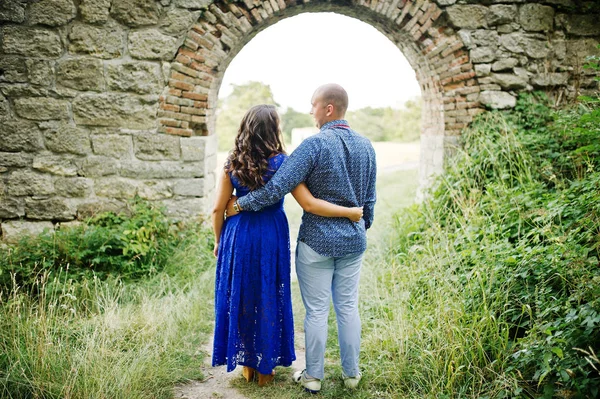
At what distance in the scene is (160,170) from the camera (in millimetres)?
5215

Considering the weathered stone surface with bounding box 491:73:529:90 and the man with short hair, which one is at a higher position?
the weathered stone surface with bounding box 491:73:529:90

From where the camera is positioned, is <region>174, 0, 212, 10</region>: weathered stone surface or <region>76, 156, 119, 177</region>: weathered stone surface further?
<region>76, 156, 119, 177</region>: weathered stone surface

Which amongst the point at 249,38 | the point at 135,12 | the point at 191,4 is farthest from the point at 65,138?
the point at 249,38

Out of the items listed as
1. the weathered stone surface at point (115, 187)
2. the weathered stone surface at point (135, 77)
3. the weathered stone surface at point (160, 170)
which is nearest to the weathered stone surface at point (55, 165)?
the weathered stone surface at point (115, 187)

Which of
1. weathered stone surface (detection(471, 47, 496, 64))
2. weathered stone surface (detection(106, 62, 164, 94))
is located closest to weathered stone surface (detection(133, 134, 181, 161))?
weathered stone surface (detection(106, 62, 164, 94))

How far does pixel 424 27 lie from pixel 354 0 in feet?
2.90

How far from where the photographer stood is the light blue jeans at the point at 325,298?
115 inches

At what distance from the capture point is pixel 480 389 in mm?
2672

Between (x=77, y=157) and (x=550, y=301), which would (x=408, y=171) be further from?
(x=550, y=301)

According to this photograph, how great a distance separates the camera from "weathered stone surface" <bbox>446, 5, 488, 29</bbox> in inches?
215

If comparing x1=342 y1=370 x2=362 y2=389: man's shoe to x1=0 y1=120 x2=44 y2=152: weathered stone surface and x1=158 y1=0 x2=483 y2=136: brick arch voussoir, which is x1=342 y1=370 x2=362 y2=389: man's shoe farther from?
x1=0 y1=120 x2=44 y2=152: weathered stone surface

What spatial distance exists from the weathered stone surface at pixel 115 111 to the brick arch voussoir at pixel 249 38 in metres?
0.16

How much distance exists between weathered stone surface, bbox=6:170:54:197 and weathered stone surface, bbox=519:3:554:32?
18.6 feet

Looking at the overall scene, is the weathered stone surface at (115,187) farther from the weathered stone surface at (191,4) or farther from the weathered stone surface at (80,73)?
the weathered stone surface at (191,4)
